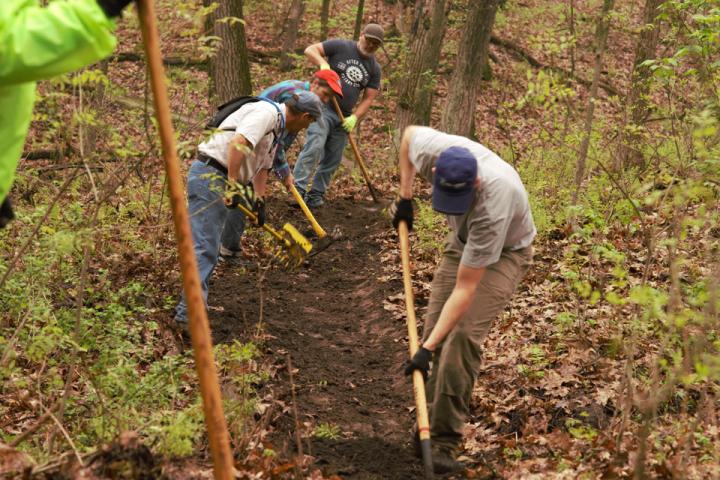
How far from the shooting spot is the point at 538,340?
656 centimetres

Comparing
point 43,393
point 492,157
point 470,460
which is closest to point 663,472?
point 470,460

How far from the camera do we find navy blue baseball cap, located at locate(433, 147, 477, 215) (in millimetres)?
4316

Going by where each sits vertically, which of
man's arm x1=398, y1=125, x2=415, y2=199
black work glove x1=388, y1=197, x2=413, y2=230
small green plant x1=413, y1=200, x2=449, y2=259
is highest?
man's arm x1=398, y1=125, x2=415, y2=199

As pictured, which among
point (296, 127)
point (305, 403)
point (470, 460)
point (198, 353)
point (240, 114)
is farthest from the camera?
point (296, 127)

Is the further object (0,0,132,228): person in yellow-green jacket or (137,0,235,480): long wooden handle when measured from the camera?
(137,0,235,480): long wooden handle

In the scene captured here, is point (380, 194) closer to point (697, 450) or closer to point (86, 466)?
point (697, 450)

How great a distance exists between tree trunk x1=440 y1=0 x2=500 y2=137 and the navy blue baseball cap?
791 cm

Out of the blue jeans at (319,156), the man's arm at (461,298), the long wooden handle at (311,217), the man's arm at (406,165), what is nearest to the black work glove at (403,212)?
the man's arm at (406,165)

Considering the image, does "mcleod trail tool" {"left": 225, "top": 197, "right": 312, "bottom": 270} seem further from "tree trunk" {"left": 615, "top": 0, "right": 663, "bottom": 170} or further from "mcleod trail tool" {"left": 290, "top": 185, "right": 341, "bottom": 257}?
"tree trunk" {"left": 615, "top": 0, "right": 663, "bottom": 170}

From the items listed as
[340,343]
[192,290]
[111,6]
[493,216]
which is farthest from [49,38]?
[340,343]

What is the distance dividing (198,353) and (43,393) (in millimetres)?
3228

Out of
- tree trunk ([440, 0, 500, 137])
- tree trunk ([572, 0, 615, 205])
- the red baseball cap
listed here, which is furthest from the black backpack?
tree trunk ([440, 0, 500, 137])

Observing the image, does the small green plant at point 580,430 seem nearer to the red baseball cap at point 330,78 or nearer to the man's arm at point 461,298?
the man's arm at point 461,298

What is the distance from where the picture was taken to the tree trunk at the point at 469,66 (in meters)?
11.6
